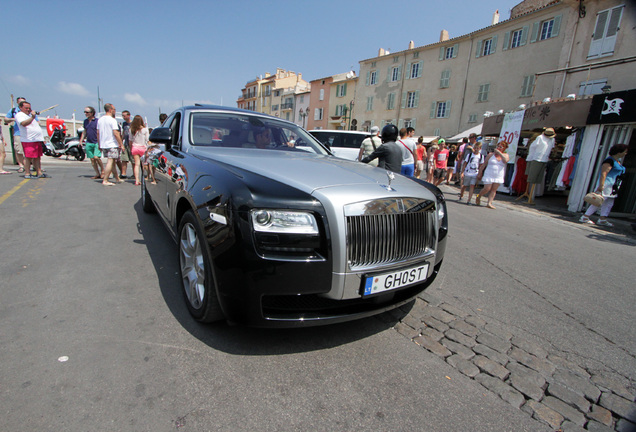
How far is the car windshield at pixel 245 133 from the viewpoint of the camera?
3.14m

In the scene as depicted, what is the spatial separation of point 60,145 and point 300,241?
18.6 m

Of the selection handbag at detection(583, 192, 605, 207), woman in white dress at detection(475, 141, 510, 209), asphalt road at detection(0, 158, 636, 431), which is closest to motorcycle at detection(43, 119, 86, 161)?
asphalt road at detection(0, 158, 636, 431)

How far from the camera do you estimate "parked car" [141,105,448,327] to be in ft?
5.60

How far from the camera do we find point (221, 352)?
1.97 m

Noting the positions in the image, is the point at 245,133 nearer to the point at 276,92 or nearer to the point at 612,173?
the point at 612,173

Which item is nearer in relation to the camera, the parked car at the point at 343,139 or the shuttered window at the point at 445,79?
the parked car at the point at 343,139

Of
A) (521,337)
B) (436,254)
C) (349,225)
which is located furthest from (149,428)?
(521,337)

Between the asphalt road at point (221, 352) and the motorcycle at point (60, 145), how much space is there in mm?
13366

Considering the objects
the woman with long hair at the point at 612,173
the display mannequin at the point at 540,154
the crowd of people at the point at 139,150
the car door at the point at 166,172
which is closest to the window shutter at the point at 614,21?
the display mannequin at the point at 540,154

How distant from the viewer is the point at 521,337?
2406 millimetres

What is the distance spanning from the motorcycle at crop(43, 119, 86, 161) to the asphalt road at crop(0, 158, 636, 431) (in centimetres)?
1337

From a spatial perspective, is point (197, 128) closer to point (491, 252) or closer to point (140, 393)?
point (140, 393)

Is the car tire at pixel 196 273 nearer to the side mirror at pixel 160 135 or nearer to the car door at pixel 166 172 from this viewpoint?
the car door at pixel 166 172

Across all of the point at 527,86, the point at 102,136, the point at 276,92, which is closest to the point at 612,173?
the point at 102,136
